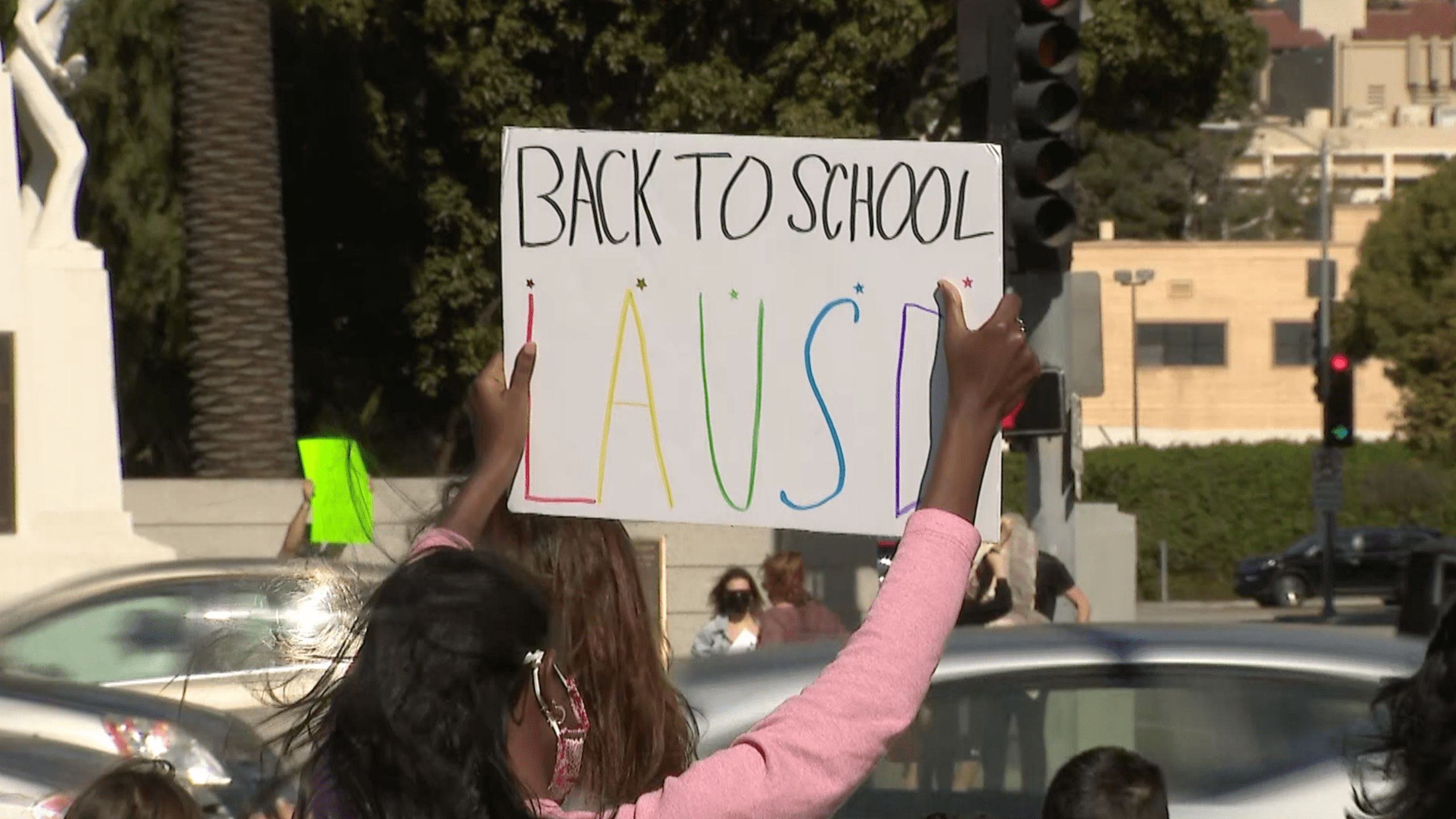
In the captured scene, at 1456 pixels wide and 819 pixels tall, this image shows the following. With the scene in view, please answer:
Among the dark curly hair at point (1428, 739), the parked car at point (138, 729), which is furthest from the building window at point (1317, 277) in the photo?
the dark curly hair at point (1428, 739)

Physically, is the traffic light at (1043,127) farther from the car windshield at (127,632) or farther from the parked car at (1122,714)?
the parked car at (1122,714)

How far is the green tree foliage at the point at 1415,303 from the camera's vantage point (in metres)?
41.3

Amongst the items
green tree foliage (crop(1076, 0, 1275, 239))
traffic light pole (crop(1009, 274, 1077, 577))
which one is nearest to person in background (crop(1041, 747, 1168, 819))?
traffic light pole (crop(1009, 274, 1077, 577))

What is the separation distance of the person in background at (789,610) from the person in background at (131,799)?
735cm

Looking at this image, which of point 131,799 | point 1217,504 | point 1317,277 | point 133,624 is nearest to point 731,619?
point 133,624

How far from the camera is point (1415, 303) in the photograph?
144 feet

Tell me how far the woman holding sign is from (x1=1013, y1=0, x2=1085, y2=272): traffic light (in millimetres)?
6696

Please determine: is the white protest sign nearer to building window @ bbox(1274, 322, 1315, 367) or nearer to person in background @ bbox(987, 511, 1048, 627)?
person in background @ bbox(987, 511, 1048, 627)

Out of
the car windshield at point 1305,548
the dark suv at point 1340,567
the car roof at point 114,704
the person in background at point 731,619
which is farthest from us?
the car windshield at point 1305,548

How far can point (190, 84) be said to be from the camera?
52.5ft

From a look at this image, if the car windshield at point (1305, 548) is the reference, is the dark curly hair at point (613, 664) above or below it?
above

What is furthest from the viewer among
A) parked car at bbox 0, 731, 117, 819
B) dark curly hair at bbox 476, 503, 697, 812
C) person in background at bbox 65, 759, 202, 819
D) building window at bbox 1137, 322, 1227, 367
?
building window at bbox 1137, 322, 1227, 367

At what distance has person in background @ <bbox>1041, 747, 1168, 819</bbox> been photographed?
13.7ft

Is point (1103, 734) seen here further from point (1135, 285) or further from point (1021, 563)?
point (1135, 285)
